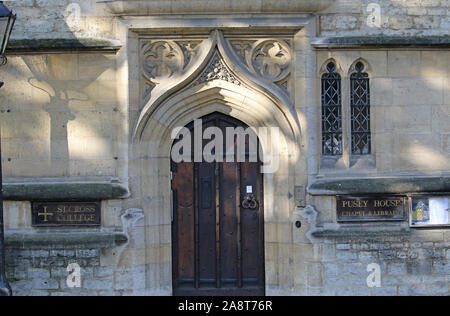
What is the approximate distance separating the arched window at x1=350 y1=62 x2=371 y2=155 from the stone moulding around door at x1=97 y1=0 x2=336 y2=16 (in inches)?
39.1

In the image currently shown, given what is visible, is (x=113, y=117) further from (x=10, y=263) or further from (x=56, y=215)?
(x=10, y=263)

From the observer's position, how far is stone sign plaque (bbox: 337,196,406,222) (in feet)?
23.0

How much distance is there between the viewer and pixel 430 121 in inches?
279

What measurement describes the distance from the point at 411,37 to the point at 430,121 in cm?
105

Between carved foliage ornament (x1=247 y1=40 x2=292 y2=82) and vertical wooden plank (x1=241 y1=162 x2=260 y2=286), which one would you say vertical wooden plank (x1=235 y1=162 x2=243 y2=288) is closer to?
vertical wooden plank (x1=241 y1=162 x2=260 y2=286)

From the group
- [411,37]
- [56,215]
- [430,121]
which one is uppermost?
[411,37]

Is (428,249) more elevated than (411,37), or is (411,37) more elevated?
(411,37)

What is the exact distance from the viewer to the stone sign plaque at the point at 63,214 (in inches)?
274

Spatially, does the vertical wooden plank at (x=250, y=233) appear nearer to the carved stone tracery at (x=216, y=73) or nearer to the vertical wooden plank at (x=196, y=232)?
the vertical wooden plank at (x=196, y=232)

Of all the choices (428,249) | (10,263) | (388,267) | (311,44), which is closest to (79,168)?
(10,263)

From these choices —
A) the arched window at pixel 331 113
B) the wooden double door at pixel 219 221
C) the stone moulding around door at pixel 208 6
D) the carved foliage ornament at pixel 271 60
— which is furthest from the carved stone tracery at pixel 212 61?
the wooden double door at pixel 219 221

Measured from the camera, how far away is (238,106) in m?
7.14

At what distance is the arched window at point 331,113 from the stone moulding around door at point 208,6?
2.70ft

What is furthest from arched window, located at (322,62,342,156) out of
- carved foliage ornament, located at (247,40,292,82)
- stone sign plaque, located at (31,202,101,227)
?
stone sign plaque, located at (31,202,101,227)
